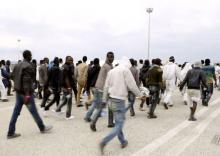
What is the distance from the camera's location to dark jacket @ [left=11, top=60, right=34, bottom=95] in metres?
6.78

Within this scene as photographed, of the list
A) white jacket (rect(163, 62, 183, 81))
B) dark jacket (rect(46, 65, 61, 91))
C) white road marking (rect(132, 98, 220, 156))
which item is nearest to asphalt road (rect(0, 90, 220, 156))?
white road marking (rect(132, 98, 220, 156))

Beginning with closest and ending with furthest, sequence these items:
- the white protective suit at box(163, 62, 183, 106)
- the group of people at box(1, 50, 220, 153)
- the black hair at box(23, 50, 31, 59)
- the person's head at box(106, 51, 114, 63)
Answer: the group of people at box(1, 50, 220, 153) < the black hair at box(23, 50, 31, 59) < the person's head at box(106, 51, 114, 63) < the white protective suit at box(163, 62, 183, 106)

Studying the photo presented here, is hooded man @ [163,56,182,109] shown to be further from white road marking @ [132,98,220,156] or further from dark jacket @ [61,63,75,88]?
dark jacket @ [61,63,75,88]

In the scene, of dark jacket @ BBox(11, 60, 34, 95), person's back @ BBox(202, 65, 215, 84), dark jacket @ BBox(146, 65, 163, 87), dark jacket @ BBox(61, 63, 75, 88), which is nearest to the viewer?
dark jacket @ BBox(11, 60, 34, 95)

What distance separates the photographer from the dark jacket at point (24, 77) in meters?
6.78

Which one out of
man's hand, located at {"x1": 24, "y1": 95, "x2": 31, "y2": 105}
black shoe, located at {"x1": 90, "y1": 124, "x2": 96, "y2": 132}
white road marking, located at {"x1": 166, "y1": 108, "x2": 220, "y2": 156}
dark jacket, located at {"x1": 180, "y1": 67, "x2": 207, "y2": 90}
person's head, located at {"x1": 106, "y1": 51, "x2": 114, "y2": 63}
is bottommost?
white road marking, located at {"x1": 166, "y1": 108, "x2": 220, "y2": 156}

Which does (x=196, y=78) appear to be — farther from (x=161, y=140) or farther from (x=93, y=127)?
(x=93, y=127)

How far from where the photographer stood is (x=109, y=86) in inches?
242

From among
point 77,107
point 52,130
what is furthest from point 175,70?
point 52,130

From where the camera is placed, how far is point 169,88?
487 inches

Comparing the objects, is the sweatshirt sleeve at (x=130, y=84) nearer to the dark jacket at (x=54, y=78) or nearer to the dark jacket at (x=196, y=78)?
the dark jacket at (x=196, y=78)

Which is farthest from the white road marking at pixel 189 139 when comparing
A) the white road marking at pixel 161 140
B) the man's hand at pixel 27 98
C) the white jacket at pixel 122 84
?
the man's hand at pixel 27 98

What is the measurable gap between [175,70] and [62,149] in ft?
23.5

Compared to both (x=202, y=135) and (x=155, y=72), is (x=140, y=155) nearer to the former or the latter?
(x=202, y=135)
